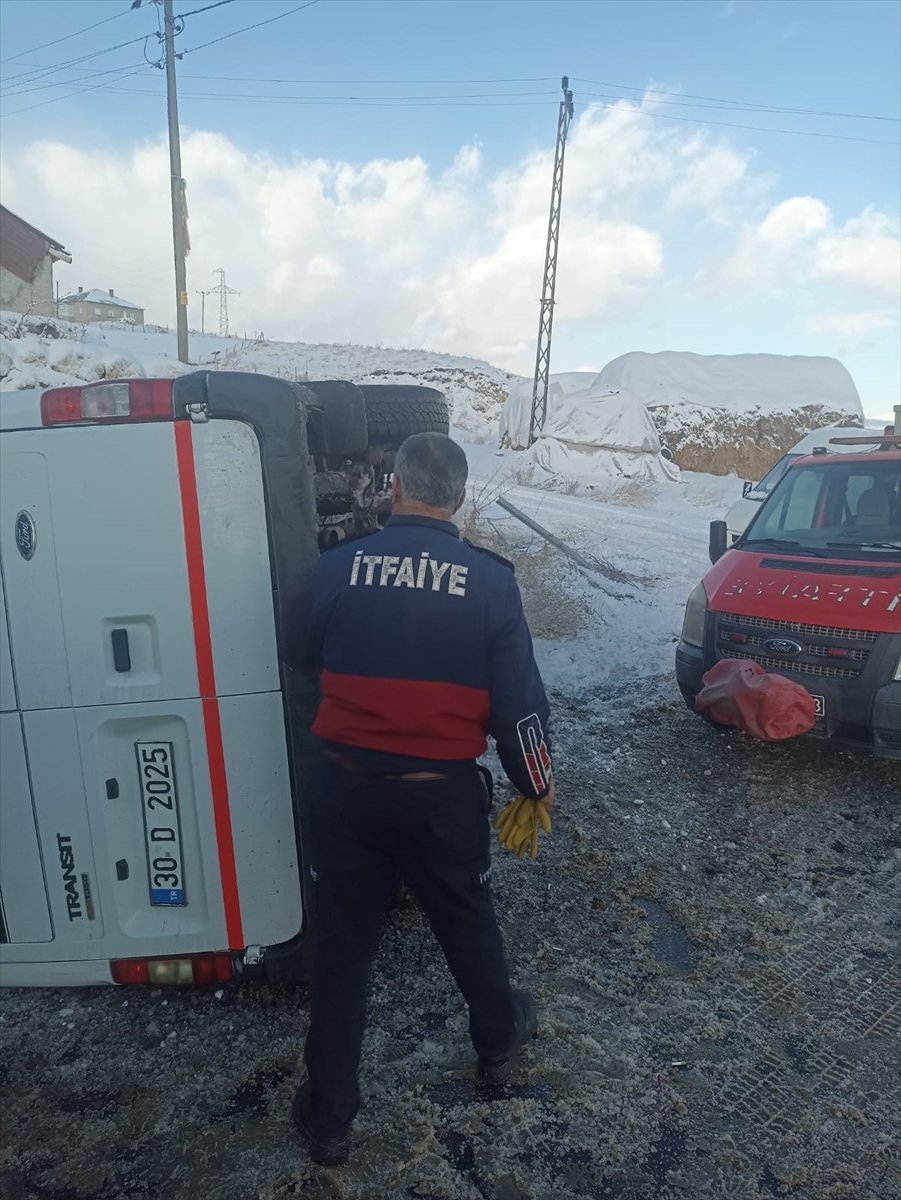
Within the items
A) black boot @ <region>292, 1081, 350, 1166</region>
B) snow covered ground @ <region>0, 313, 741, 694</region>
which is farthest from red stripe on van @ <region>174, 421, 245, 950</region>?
snow covered ground @ <region>0, 313, 741, 694</region>

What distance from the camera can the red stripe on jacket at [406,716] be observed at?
2.29 meters

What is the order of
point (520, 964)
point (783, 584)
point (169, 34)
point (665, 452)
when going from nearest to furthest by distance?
point (520, 964)
point (783, 584)
point (169, 34)
point (665, 452)

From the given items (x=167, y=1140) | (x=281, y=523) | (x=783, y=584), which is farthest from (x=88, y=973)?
(x=783, y=584)

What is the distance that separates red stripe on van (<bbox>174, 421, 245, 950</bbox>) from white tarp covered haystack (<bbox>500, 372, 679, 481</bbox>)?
61.3 ft

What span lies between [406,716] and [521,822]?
2.01 ft

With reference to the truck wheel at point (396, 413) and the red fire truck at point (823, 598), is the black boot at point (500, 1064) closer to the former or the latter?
the truck wheel at point (396, 413)

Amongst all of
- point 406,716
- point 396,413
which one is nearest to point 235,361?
point 396,413

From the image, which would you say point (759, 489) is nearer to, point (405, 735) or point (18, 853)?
point (405, 735)

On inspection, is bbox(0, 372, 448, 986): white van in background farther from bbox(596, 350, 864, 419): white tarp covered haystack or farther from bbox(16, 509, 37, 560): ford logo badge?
bbox(596, 350, 864, 419): white tarp covered haystack

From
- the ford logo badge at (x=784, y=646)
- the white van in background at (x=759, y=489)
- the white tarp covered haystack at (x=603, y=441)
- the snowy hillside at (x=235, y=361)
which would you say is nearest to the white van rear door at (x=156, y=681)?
the ford logo badge at (x=784, y=646)

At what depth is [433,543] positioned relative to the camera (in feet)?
7.76

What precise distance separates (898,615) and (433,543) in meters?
3.38

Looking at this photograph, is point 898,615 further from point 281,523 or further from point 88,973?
point 88,973

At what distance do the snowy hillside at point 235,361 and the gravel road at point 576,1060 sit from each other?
13.6 meters
